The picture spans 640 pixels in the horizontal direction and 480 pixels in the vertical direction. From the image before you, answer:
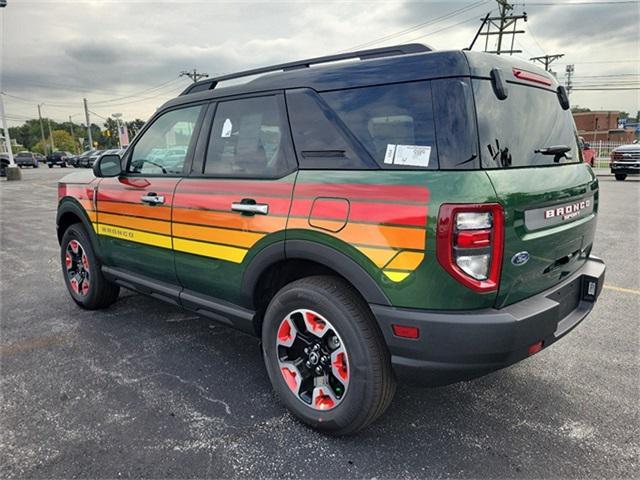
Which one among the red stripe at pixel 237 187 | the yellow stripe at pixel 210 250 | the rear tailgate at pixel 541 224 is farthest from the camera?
the yellow stripe at pixel 210 250

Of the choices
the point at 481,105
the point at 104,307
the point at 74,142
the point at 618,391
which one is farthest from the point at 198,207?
the point at 74,142

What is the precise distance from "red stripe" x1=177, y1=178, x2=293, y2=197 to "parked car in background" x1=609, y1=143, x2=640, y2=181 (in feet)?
58.0

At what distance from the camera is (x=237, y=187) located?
2.69m

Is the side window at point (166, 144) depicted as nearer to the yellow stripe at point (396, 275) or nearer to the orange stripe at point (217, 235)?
the orange stripe at point (217, 235)

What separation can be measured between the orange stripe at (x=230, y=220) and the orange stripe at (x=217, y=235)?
0.11 feet

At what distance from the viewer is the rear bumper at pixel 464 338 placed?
1.92m

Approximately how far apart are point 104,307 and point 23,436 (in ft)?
6.65

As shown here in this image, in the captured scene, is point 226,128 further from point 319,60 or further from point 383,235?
point 383,235

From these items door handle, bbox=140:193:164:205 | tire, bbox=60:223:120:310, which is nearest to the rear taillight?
door handle, bbox=140:193:164:205

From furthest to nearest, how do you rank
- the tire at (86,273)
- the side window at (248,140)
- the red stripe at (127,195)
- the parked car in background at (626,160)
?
1. the parked car in background at (626,160)
2. the tire at (86,273)
3. the red stripe at (127,195)
4. the side window at (248,140)

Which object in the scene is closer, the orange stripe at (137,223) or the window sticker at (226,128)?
the window sticker at (226,128)

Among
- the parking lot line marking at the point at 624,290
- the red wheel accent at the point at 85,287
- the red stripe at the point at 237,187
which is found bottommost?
the parking lot line marking at the point at 624,290

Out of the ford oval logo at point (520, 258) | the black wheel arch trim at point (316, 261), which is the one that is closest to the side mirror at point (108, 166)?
the black wheel arch trim at point (316, 261)

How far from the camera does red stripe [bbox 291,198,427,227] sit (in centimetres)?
193
